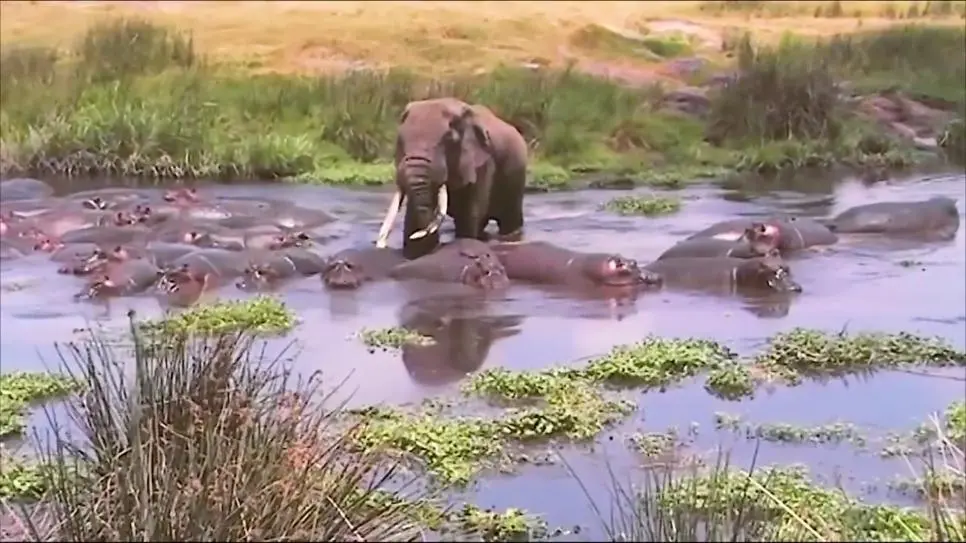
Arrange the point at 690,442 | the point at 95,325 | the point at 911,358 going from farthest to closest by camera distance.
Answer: the point at 95,325 → the point at 911,358 → the point at 690,442

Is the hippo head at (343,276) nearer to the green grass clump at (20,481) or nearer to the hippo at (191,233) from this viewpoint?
the hippo at (191,233)

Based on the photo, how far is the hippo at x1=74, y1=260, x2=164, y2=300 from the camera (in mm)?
6652

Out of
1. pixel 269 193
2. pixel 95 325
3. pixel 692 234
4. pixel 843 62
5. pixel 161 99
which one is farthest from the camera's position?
pixel 843 62

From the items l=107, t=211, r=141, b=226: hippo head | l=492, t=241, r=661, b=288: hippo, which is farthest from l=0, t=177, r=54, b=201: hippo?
l=492, t=241, r=661, b=288: hippo

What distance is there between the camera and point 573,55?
45.4ft

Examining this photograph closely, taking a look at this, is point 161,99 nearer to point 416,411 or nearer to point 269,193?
point 269,193

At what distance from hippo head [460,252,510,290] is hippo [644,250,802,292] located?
2.44 ft

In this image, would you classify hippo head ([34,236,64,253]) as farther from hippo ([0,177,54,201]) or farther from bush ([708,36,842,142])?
bush ([708,36,842,142])

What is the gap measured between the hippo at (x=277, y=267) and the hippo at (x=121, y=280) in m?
0.43

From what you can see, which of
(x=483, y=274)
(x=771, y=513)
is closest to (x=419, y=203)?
(x=483, y=274)

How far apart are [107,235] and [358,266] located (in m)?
1.72

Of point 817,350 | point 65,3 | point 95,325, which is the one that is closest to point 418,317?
point 95,325

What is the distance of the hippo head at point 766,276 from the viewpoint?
21.3 ft

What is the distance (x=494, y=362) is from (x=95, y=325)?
183 cm
